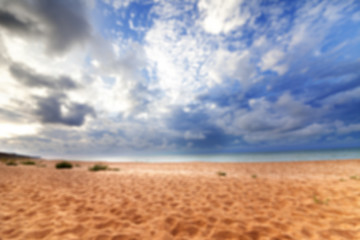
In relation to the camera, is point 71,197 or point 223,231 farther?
point 71,197

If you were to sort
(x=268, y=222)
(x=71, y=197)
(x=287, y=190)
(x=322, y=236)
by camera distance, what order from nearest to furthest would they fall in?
(x=322, y=236) → (x=268, y=222) → (x=71, y=197) → (x=287, y=190)

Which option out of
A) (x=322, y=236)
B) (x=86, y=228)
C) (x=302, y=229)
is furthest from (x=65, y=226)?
(x=322, y=236)

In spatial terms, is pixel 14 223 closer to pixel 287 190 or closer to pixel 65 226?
pixel 65 226

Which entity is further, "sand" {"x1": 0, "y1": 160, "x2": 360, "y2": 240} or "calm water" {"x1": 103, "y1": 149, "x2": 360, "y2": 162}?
"calm water" {"x1": 103, "y1": 149, "x2": 360, "y2": 162}

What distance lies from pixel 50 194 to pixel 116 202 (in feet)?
8.62

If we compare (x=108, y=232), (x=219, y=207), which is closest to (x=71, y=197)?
(x=108, y=232)

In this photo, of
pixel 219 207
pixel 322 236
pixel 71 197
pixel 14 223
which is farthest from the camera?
pixel 71 197

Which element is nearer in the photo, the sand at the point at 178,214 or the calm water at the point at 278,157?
the sand at the point at 178,214

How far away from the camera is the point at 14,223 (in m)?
3.45

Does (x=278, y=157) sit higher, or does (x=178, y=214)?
(x=278, y=157)

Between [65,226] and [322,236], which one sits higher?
[65,226]

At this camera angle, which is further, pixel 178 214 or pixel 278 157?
pixel 278 157

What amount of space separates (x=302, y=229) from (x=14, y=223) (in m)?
6.75

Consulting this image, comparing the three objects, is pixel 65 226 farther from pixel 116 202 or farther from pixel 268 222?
pixel 268 222
